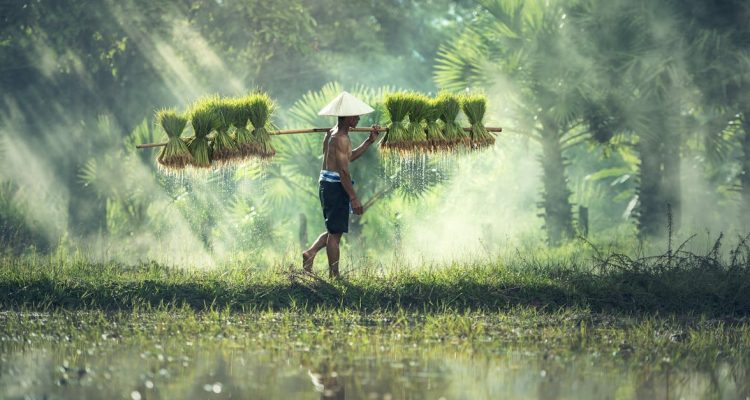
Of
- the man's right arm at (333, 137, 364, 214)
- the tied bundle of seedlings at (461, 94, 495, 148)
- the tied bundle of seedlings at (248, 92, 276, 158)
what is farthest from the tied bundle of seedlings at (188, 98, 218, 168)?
the tied bundle of seedlings at (461, 94, 495, 148)

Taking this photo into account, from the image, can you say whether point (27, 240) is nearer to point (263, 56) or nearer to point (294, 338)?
point (263, 56)

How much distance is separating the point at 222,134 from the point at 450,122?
2391mm

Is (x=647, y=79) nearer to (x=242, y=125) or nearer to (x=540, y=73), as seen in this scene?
(x=540, y=73)

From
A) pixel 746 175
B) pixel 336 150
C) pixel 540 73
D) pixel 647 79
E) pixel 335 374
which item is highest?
pixel 540 73

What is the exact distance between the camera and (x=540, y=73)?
22875 millimetres

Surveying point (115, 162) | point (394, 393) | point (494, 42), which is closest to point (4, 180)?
point (115, 162)

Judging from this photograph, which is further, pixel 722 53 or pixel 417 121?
pixel 722 53

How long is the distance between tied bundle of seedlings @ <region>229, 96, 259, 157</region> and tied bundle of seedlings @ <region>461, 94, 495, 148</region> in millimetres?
2280

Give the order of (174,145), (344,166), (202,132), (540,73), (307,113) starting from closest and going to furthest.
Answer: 1. (344,166)
2. (174,145)
3. (202,132)
4. (307,113)
5. (540,73)

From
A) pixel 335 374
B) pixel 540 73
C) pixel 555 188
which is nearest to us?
pixel 335 374

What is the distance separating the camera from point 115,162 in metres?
23.2

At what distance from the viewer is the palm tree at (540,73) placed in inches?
897

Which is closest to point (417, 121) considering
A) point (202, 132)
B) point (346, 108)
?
point (346, 108)

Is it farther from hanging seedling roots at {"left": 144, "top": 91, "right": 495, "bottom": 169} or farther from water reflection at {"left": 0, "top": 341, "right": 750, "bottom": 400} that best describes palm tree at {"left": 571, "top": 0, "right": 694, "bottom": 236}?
water reflection at {"left": 0, "top": 341, "right": 750, "bottom": 400}
